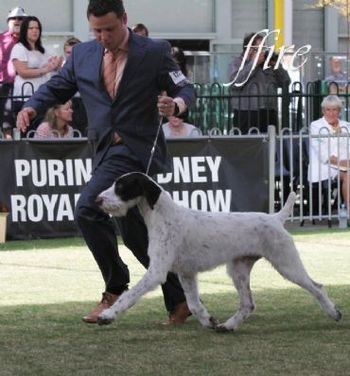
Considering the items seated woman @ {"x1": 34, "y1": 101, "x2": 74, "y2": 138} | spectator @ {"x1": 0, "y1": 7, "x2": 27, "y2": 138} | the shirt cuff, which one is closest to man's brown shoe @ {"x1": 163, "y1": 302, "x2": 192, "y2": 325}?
the shirt cuff

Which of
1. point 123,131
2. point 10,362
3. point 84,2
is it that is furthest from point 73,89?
point 84,2

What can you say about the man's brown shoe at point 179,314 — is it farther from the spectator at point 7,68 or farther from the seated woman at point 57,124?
the spectator at point 7,68

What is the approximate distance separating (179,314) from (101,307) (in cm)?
49

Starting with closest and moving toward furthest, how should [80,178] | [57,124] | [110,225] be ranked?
[110,225]
[80,178]
[57,124]

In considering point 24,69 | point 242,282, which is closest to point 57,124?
point 24,69

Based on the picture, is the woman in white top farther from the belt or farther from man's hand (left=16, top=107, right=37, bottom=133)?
the belt

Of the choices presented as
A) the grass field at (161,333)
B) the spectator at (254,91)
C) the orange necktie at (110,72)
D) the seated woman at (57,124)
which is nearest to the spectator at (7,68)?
the seated woman at (57,124)

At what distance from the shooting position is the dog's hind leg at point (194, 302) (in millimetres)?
7945

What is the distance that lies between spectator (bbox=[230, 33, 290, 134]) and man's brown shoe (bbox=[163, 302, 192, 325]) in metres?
8.05

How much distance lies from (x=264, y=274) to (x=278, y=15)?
36.1 ft

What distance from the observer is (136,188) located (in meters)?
7.69

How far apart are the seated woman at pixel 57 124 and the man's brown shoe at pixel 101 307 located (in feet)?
19.9

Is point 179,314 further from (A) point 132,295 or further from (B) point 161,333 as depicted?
(A) point 132,295

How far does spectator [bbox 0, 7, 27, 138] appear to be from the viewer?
15.0 m
